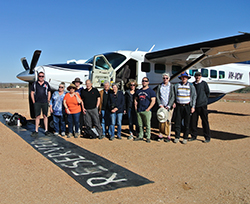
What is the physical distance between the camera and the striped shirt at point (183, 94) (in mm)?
6984

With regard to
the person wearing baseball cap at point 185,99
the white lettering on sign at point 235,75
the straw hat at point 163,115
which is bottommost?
the straw hat at point 163,115

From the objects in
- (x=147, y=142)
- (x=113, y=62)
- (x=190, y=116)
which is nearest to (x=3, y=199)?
(x=147, y=142)

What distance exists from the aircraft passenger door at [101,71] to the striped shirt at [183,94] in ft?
10.5

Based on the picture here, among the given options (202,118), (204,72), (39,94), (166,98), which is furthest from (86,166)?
(204,72)

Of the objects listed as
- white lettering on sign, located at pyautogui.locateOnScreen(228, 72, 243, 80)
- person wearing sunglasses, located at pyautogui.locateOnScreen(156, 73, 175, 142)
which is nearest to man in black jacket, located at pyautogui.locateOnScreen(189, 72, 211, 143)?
person wearing sunglasses, located at pyautogui.locateOnScreen(156, 73, 175, 142)

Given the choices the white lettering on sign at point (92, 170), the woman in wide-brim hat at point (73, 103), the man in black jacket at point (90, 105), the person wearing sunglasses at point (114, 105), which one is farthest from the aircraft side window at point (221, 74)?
the white lettering on sign at point (92, 170)

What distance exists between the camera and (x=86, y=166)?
5023 millimetres

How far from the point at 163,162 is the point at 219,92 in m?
8.26

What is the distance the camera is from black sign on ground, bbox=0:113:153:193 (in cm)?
415

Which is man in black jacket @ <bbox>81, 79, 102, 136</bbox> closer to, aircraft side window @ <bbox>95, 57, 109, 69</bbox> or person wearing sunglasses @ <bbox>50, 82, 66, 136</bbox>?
person wearing sunglasses @ <bbox>50, 82, 66, 136</bbox>

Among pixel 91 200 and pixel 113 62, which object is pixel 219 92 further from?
pixel 91 200

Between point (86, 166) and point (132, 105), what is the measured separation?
10.1 ft

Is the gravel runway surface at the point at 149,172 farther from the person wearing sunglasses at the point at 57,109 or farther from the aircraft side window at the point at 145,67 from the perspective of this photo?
the aircraft side window at the point at 145,67

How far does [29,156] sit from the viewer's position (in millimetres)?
5617
